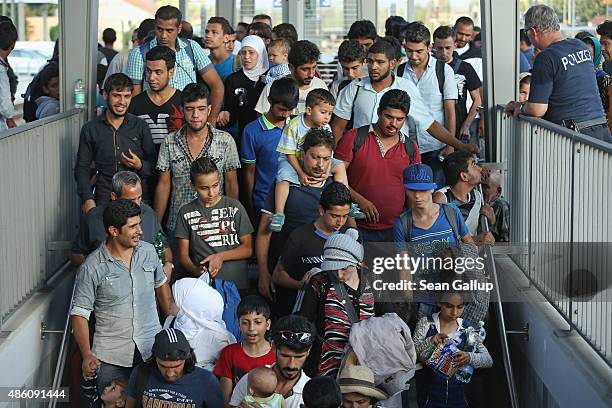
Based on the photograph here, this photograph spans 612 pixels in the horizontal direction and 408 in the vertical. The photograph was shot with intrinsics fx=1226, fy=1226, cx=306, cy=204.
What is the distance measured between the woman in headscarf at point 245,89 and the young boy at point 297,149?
165 centimetres

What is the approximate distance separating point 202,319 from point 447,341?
1.55 metres

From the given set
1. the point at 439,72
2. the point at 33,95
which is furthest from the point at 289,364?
the point at 33,95

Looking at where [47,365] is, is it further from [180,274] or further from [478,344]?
[478,344]

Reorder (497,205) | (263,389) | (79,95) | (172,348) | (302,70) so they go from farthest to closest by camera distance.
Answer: (79,95)
(302,70)
(497,205)
(172,348)
(263,389)

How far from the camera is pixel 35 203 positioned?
854 cm

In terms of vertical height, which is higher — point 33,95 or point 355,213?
point 33,95

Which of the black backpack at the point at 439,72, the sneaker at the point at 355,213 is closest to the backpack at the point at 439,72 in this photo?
the black backpack at the point at 439,72

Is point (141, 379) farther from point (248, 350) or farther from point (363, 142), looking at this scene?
point (363, 142)

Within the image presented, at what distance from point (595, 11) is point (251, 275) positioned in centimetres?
5777

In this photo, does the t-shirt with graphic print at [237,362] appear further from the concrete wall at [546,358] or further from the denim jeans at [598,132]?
the denim jeans at [598,132]

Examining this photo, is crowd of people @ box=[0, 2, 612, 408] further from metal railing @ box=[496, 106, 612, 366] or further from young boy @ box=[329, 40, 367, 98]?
metal railing @ box=[496, 106, 612, 366]

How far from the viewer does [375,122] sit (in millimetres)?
9328

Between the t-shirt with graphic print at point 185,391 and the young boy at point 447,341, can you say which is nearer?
the t-shirt with graphic print at point 185,391

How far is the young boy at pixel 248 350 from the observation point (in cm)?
707
